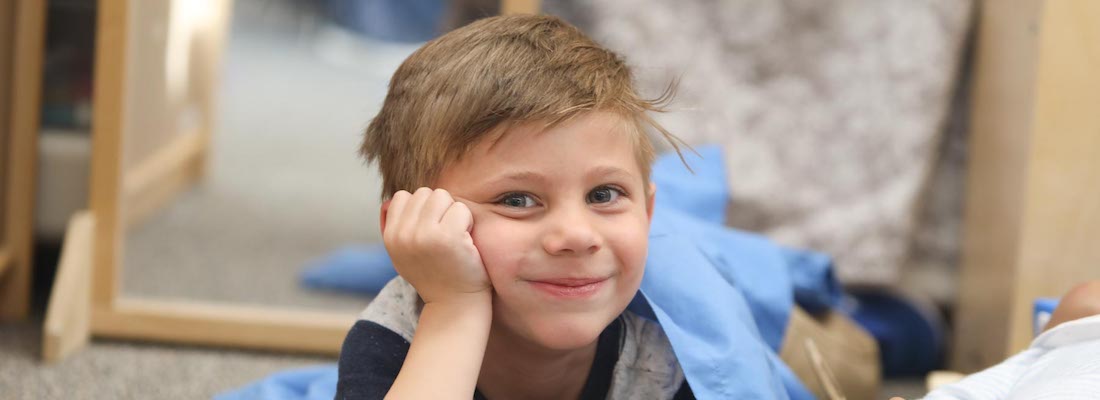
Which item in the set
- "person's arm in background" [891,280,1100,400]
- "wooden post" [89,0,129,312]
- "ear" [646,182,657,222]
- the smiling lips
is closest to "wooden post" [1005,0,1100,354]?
"person's arm in background" [891,280,1100,400]

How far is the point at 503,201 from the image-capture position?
692 millimetres

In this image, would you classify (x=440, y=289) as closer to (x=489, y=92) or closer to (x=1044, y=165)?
(x=489, y=92)

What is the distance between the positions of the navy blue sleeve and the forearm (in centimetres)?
5

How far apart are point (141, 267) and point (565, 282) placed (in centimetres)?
88

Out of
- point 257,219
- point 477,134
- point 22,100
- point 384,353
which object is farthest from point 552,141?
point 257,219

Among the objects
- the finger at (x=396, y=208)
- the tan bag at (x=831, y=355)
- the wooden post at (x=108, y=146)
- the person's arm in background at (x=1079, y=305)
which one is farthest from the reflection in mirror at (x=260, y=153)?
the person's arm in background at (x=1079, y=305)

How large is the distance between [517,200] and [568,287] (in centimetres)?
6

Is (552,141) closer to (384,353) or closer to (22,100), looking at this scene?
(384,353)

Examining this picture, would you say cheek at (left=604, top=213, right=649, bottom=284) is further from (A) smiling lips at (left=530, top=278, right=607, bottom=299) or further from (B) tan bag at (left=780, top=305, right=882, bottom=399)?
(B) tan bag at (left=780, top=305, right=882, bottom=399)

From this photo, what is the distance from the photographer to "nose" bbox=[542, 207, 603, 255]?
2.19 feet

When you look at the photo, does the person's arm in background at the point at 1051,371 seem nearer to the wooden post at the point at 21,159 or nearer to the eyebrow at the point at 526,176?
the eyebrow at the point at 526,176

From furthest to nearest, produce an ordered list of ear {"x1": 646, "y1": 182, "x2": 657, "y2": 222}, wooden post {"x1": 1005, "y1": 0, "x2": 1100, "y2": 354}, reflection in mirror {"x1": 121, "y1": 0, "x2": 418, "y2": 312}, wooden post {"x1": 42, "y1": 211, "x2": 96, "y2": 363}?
reflection in mirror {"x1": 121, "y1": 0, "x2": 418, "y2": 312}, wooden post {"x1": 42, "y1": 211, "x2": 96, "y2": 363}, wooden post {"x1": 1005, "y1": 0, "x2": 1100, "y2": 354}, ear {"x1": 646, "y1": 182, "x2": 657, "y2": 222}

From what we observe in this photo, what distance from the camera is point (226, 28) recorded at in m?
1.44

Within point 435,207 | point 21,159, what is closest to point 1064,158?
point 435,207
